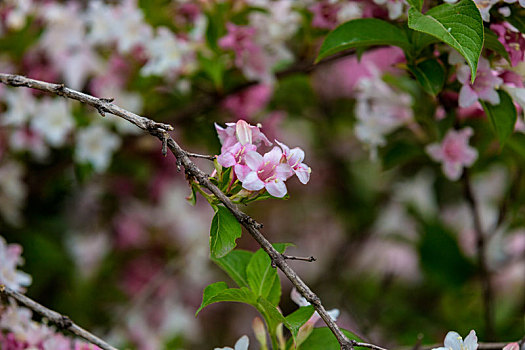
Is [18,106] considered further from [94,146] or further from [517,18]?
[517,18]

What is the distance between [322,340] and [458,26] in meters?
0.41

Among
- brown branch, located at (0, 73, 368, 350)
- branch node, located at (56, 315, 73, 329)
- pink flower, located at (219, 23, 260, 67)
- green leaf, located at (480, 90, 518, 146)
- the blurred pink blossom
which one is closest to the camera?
brown branch, located at (0, 73, 368, 350)

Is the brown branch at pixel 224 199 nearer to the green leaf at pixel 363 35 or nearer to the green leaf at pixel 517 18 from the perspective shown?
the green leaf at pixel 363 35

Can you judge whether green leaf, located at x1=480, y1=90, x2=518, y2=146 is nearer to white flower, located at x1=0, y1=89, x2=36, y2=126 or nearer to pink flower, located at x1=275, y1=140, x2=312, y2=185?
pink flower, located at x1=275, y1=140, x2=312, y2=185

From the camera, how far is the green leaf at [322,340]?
0.64 m

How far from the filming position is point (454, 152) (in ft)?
3.08

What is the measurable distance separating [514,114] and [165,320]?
120 cm

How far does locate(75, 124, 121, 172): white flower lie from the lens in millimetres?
1233

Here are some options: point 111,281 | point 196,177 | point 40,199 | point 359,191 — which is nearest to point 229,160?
point 196,177

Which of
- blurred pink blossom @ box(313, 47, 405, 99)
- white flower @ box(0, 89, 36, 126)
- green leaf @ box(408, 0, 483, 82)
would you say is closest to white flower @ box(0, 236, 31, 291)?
white flower @ box(0, 89, 36, 126)

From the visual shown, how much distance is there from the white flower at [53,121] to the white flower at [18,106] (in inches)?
0.9

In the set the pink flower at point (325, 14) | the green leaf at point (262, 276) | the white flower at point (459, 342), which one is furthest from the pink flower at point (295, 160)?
the pink flower at point (325, 14)

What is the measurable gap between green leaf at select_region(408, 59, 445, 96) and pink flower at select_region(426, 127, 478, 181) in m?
0.20

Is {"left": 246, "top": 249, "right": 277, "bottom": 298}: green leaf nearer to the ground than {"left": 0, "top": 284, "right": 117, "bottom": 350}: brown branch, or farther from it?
nearer to the ground
